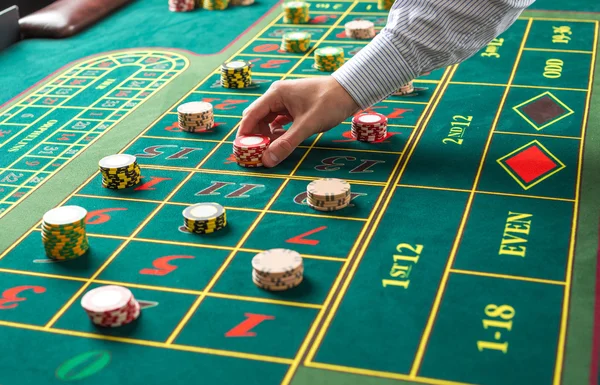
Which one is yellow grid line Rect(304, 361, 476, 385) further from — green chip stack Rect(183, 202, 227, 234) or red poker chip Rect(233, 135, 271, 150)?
red poker chip Rect(233, 135, 271, 150)

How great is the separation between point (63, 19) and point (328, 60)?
213cm

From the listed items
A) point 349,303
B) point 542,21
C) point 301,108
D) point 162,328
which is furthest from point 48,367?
point 542,21

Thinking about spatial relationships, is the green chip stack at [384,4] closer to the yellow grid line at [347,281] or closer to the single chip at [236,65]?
the single chip at [236,65]

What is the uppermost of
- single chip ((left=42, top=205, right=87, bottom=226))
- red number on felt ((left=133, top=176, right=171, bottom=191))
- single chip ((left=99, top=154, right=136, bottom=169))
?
single chip ((left=42, top=205, right=87, bottom=226))

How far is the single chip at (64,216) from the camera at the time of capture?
119 inches

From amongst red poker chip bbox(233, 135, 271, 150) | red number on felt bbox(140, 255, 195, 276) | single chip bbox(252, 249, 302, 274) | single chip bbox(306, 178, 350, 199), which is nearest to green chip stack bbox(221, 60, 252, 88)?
red poker chip bbox(233, 135, 271, 150)

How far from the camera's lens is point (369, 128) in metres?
3.94

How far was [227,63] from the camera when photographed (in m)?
4.84

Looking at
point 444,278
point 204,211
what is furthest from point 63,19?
point 444,278

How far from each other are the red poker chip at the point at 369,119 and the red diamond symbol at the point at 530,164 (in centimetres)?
60

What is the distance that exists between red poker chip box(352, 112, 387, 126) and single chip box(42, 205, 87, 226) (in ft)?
4.73

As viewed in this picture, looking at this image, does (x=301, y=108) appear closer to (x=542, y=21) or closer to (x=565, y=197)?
(x=565, y=197)

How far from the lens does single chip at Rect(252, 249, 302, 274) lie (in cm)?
275

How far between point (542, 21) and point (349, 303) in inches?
144
